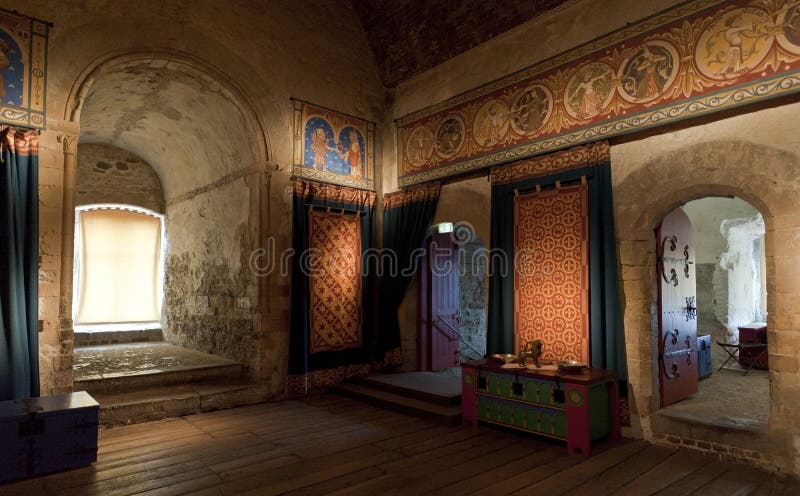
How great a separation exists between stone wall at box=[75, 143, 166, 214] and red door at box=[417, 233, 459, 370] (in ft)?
17.1

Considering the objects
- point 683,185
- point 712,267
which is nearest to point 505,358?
point 683,185

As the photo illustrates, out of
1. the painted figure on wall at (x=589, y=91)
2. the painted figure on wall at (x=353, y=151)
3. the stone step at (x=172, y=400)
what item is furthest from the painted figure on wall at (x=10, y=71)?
the painted figure on wall at (x=589, y=91)

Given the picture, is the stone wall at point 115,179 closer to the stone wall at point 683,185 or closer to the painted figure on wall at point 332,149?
the painted figure on wall at point 332,149

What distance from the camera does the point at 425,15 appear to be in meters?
6.26

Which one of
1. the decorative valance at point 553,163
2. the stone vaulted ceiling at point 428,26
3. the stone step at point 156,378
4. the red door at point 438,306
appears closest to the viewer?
the decorative valance at point 553,163

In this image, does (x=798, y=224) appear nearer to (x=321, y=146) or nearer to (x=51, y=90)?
(x=321, y=146)

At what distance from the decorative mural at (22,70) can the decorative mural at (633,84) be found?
430cm

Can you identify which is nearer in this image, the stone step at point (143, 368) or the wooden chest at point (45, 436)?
the wooden chest at point (45, 436)

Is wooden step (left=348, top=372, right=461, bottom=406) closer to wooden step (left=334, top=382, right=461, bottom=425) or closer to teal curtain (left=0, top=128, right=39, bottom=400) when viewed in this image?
wooden step (left=334, top=382, right=461, bottom=425)

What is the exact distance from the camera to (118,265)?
28.6ft

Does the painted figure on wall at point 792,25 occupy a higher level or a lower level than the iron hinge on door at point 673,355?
higher

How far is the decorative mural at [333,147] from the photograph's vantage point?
20.9ft

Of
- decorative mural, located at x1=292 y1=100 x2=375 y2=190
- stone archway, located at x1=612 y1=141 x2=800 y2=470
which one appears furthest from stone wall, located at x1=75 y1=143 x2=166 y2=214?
stone archway, located at x1=612 y1=141 x2=800 y2=470

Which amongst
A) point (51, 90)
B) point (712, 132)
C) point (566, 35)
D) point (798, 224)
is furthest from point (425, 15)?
point (798, 224)
